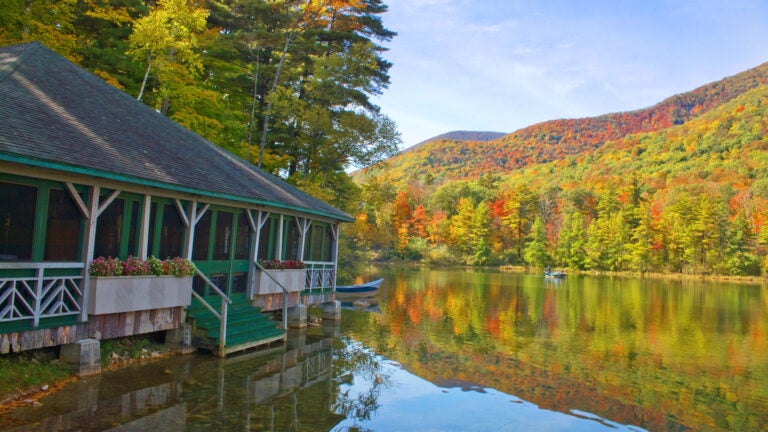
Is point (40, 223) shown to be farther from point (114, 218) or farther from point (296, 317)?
point (296, 317)

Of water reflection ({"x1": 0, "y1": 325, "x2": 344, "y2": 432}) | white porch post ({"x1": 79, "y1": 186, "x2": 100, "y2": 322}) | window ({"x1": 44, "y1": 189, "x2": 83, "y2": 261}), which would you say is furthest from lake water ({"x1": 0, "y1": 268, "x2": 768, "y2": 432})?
window ({"x1": 44, "y1": 189, "x2": 83, "y2": 261})

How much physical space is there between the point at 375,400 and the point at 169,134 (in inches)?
322

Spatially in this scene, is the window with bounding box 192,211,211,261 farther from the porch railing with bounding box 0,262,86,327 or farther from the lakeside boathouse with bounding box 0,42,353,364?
the porch railing with bounding box 0,262,86,327

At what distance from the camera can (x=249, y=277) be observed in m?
13.8

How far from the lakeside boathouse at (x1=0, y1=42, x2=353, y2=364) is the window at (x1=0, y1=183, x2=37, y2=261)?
0.05 ft

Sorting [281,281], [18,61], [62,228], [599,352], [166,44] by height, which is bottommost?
[599,352]

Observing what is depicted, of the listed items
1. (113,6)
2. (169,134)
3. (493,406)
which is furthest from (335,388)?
(113,6)

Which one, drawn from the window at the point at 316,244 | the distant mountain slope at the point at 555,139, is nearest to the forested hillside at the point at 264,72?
the window at the point at 316,244

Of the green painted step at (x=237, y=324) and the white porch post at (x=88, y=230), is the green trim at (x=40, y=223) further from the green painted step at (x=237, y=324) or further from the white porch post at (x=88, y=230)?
the green painted step at (x=237, y=324)

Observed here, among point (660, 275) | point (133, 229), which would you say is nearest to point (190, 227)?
point (133, 229)

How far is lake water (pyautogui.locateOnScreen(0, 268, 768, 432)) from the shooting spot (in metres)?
7.90

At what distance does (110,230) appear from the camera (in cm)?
966

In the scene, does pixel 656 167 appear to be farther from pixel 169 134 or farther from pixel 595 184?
pixel 169 134

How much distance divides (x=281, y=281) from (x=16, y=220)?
724 cm
